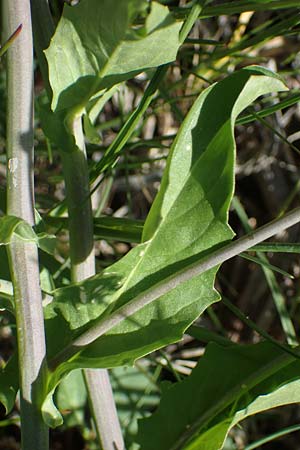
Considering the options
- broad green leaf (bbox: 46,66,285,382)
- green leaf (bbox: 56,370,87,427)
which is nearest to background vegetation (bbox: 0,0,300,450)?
green leaf (bbox: 56,370,87,427)

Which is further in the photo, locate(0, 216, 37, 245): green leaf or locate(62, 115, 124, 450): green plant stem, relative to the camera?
locate(62, 115, 124, 450): green plant stem

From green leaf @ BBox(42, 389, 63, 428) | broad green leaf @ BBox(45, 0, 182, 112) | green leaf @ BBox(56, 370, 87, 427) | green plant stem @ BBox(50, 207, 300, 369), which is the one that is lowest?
green leaf @ BBox(56, 370, 87, 427)

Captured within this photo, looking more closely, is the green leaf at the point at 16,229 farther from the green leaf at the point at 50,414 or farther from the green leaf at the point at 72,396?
the green leaf at the point at 72,396

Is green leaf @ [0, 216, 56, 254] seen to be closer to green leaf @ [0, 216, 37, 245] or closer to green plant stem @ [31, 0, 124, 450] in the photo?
green leaf @ [0, 216, 37, 245]

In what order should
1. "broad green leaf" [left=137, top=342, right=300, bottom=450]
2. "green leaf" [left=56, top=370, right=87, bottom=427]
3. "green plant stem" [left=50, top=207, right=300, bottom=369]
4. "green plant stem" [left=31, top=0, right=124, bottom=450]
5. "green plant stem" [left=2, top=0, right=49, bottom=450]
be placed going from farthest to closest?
"green leaf" [left=56, top=370, right=87, bottom=427], "broad green leaf" [left=137, top=342, right=300, bottom=450], "green plant stem" [left=31, top=0, right=124, bottom=450], "green plant stem" [left=2, top=0, right=49, bottom=450], "green plant stem" [left=50, top=207, right=300, bottom=369]

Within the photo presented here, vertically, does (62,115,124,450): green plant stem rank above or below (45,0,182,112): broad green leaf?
below

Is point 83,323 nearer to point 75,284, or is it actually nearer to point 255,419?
point 75,284

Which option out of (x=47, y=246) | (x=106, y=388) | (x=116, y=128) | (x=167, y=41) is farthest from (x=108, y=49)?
(x=116, y=128)

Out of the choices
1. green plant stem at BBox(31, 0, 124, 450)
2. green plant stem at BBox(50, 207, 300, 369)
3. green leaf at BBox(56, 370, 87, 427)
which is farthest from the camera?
green leaf at BBox(56, 370, 87, 427)

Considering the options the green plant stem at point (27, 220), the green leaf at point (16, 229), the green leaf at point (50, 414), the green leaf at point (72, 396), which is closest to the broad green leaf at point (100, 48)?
the green plant stem at point (27, 220)
